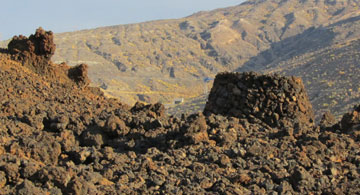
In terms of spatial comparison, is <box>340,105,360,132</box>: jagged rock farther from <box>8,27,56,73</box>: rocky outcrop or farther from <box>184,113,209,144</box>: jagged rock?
→ <box>8,27,56,73</box>: rocky outcrop

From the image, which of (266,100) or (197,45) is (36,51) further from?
(197,45)

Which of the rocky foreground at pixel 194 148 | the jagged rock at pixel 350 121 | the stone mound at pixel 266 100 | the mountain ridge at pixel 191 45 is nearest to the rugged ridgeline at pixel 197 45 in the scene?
the mountain ridge at pixel 191 45

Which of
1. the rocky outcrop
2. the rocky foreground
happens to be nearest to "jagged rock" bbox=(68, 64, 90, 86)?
the rocky outcrop

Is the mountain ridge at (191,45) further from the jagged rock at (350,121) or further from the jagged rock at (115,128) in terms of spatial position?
the jagged rock at (115,128)

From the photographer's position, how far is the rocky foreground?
534 cm

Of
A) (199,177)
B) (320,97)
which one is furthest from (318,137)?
(320,97)

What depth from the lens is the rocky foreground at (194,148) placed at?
5.34 m

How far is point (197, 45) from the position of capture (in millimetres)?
100312

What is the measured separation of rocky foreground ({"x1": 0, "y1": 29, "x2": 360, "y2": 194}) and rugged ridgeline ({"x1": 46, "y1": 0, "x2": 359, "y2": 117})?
163 ft

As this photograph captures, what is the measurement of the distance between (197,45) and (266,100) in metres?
90.1

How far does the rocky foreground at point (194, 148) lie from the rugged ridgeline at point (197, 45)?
49613 mm

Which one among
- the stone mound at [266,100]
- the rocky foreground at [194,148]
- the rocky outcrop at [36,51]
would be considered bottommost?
the rocky foreground at [194,148]

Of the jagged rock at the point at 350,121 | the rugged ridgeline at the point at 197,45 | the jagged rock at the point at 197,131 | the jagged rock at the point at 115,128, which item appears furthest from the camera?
the rugged ridgeline at the point at 197,45

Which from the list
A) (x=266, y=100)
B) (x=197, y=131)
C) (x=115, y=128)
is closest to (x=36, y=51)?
(x=266, y=100)
